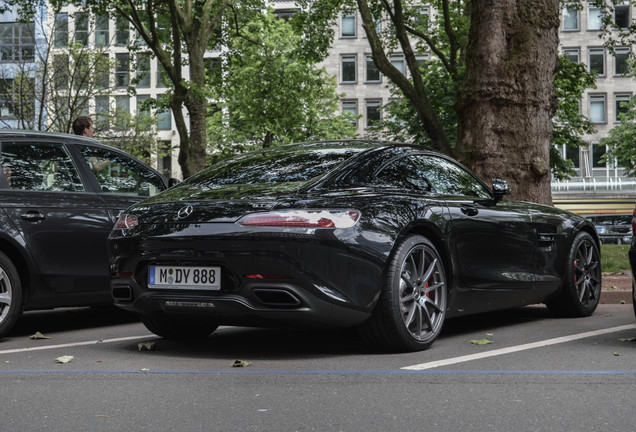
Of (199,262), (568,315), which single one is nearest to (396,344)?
(199,262)

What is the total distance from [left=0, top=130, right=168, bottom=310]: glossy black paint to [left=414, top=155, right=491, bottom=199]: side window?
2.78 m

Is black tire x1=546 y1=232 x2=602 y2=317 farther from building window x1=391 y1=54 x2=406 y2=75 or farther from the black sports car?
building window x1=391 y1=54 x2=406 y2=75

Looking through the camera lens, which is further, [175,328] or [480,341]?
[175,328]

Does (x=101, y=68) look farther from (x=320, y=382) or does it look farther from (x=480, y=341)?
(x=320, y=382)

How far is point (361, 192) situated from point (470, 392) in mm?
1773

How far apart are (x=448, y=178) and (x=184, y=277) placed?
2345mm

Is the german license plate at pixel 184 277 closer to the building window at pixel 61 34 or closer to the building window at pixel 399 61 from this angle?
the building window at pixel 61 34

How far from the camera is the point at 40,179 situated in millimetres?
7988

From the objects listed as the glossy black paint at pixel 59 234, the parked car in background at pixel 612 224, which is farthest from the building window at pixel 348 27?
the glossy black paint at pixel 59 234

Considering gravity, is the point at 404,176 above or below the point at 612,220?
above

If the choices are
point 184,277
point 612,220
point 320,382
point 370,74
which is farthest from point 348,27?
point 320,382

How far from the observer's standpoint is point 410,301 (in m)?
6.41

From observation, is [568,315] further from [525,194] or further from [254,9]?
[254,9]

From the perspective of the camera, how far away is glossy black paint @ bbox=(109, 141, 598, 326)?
19.2 feet
